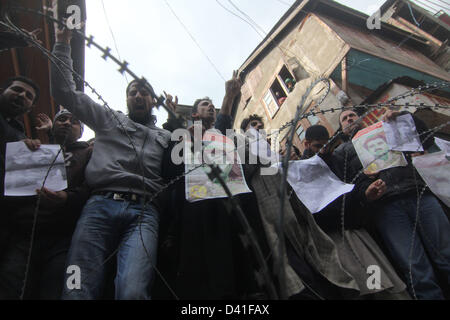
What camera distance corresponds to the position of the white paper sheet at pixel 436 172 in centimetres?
241

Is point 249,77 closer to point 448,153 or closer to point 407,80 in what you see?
Answer: point 407,80

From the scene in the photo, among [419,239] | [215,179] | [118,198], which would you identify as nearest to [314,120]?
[419,239]

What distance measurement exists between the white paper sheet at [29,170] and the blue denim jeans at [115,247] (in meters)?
0.32

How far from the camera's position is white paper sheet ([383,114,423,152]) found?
8.17ft

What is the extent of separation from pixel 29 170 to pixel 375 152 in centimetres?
303

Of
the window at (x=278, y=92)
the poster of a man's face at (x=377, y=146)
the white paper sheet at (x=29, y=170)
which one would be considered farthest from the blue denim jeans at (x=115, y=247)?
the window at (x=278, y=92)

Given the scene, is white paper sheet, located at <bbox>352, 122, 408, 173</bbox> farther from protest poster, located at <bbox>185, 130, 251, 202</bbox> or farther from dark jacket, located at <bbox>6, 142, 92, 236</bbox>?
dark jacket, located at <bbox>6, 142, 92, 236</bbox>

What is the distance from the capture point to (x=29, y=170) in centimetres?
192

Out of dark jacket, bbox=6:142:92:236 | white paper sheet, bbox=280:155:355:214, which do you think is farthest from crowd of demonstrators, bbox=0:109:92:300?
white paper sheet, bbox=280:155:355:214

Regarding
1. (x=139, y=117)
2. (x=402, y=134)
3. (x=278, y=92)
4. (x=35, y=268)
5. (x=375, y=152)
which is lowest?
(x=35, y=268)

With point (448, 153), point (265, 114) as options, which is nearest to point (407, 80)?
point (448, 153)

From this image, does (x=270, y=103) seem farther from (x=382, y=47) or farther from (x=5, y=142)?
(x=5, y=142)

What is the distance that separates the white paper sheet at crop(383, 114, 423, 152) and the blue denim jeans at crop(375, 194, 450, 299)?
0.48m
